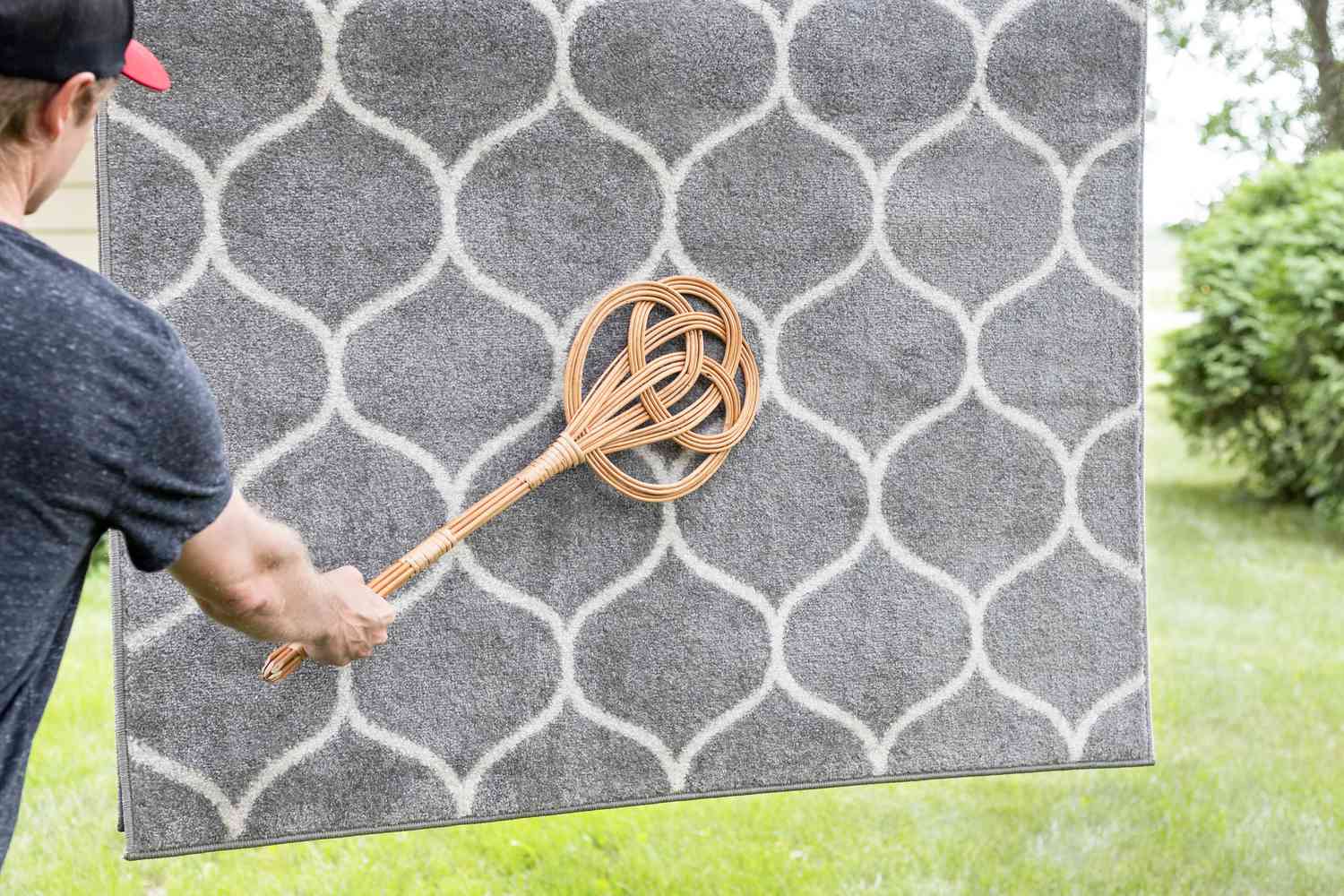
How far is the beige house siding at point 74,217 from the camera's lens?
3744 mm

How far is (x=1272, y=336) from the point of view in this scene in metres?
4.61

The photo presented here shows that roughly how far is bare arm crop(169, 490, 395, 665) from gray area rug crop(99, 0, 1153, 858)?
29 cm

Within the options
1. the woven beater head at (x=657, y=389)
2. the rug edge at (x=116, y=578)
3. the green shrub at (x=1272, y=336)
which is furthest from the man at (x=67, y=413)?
the green shrub at (x=1272, y=336)

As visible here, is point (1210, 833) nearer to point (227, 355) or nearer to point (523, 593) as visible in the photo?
point (523, 593)

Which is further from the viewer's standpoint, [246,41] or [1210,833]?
[1210,833]

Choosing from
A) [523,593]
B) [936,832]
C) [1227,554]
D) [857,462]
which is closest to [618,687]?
[523,593]

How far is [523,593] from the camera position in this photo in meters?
1.75

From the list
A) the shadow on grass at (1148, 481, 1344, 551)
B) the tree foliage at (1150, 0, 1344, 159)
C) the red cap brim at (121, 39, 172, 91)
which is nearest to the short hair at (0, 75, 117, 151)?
the red cap brim at (121, 39, 172, 91)

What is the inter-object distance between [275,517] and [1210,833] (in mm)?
1936

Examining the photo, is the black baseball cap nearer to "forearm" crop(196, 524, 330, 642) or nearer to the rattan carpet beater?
"forearm" crop(196, 524, 330, 642)

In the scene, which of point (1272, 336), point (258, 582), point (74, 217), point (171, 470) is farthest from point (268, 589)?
point (1272, 336)

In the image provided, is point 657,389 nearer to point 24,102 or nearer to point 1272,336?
point 24,102

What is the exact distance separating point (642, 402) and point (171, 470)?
817 millimetres

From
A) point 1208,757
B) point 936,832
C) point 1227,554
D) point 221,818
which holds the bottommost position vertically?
point 1227,554
